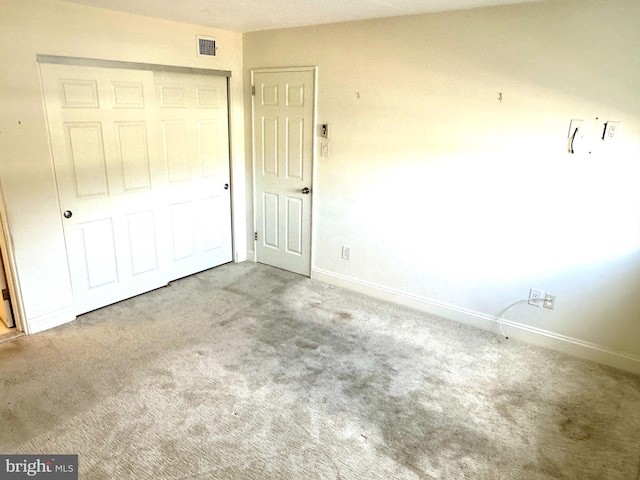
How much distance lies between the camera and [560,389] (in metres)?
2.82

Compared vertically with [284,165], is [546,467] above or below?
below

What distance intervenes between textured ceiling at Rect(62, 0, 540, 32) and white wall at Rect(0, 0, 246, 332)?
0.57 feet

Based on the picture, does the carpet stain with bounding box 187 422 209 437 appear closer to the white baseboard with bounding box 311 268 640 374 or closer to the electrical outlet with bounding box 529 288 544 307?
the white baseboard with bounding box 311 268 640 374

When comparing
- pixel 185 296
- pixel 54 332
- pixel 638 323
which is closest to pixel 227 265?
pixel 185 296

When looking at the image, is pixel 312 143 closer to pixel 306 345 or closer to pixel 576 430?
pixel 306 345

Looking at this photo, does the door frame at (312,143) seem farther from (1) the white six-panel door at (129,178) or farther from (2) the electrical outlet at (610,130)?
(2) the electrical outlet at (610,130)

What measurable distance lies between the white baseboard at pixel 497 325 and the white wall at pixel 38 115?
2395 mm

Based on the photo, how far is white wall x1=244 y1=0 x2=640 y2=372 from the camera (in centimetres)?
285

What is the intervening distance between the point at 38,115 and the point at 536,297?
154 inches

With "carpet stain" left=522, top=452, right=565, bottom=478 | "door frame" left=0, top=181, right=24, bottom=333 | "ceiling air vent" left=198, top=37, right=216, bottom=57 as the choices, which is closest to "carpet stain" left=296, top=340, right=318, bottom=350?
"carpet stain" left=522, top=452, right=565, bottom=478

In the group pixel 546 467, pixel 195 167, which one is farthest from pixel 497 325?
pixel 195 167

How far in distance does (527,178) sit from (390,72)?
139 centimetres

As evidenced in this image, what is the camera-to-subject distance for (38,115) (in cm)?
311

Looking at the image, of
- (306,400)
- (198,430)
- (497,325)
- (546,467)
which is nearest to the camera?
(546,467)
